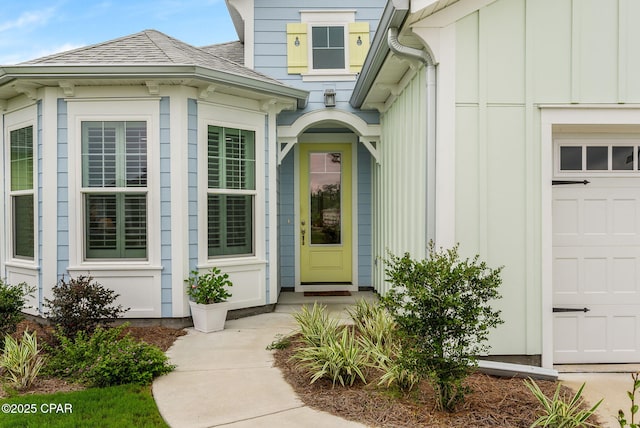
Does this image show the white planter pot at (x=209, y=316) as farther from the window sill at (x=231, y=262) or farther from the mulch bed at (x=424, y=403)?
the mulch bed at (x=424, y=403)

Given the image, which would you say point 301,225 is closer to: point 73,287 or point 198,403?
point 73,287

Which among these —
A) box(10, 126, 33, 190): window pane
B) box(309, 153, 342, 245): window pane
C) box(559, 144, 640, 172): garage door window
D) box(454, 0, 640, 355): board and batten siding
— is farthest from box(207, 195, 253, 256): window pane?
box(559, 144, 640, 172): garage door window

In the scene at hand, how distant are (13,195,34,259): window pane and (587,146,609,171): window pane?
6.35 metres

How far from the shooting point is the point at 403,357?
10.8 ft

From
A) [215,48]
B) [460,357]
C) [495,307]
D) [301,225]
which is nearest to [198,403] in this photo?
[460,357]

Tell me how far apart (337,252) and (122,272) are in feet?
12.2

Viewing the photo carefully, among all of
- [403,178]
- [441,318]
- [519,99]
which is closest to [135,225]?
[403,178]

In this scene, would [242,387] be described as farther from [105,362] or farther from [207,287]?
[207,287]

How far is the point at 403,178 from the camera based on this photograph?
18.3ft

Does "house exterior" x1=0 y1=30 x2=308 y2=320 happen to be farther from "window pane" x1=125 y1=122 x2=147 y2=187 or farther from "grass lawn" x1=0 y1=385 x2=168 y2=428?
"grass lawn" x1=0 y1=385 x2=168 y2=428

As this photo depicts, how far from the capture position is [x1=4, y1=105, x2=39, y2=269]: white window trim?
5852 millimetres

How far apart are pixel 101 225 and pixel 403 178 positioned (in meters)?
3.61

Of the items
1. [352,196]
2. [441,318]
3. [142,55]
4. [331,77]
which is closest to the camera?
[441,318]

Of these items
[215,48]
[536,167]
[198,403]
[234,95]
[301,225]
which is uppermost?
[215,48]
